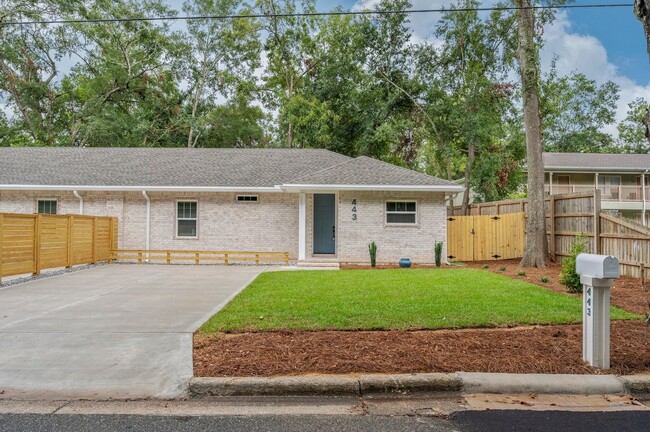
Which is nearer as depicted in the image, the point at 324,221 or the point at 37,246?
the point at 37,246

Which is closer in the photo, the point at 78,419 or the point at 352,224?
the point at 78,419

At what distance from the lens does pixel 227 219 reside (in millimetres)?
14922

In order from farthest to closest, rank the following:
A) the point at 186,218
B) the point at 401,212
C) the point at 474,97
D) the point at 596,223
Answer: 1. the point at 474,97
2. the point at 186,218
3. the point at 401,212
4. the point at 596,223

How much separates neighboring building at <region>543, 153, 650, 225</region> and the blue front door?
19.1 metres

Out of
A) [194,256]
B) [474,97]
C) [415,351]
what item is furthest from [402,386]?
[474,97]

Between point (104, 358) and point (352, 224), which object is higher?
point (352, 224)

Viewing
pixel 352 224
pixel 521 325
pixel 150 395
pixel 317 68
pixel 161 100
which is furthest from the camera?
pixel 161 100

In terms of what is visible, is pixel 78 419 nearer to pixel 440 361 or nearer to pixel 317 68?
pixel 440 361

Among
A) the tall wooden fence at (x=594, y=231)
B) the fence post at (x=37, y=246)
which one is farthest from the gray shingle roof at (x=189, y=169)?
the tall wooden fence at (x=594, y=231)

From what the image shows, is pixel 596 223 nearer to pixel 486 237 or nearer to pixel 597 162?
pixel 486 237

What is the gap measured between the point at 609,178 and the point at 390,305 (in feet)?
98.5

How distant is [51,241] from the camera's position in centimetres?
1153

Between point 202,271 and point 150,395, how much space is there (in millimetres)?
8840

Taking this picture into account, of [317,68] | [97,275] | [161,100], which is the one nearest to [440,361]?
[97,275]
